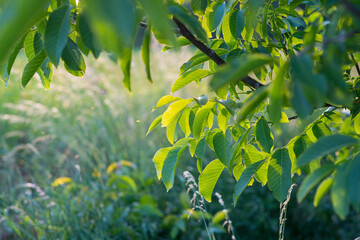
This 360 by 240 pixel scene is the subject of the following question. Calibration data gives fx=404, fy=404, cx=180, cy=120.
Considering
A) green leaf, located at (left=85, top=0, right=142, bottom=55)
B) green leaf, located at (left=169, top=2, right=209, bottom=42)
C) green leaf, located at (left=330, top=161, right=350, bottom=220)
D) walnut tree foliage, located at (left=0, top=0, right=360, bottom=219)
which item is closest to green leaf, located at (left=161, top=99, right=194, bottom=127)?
walnut tree foliage, located at (left=0, top=0, right=360, bottom=219)

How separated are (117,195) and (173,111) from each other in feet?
5.70

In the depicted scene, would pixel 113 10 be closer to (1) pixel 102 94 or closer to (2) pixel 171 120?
(2) pixel 171 120

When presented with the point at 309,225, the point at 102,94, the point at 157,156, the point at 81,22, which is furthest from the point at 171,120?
the point at 102,94

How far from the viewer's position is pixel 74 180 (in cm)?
272

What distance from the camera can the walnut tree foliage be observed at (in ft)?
1.41

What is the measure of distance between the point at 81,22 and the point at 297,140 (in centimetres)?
64

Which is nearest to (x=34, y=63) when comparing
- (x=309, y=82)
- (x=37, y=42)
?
(x=37, y=42)

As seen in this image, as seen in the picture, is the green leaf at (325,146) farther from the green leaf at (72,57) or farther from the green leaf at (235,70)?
the green leaf at (72,57)

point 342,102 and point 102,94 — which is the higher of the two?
point 102,94

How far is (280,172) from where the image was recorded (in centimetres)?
98

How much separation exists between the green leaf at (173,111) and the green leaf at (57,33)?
41 cm

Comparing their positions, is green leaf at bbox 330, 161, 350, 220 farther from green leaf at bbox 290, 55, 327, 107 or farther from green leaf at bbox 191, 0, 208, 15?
green leaf at bbox 191, 0, 208, 15

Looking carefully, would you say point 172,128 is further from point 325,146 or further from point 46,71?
point 325,146

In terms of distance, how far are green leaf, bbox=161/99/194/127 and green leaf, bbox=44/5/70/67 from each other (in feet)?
1.33
